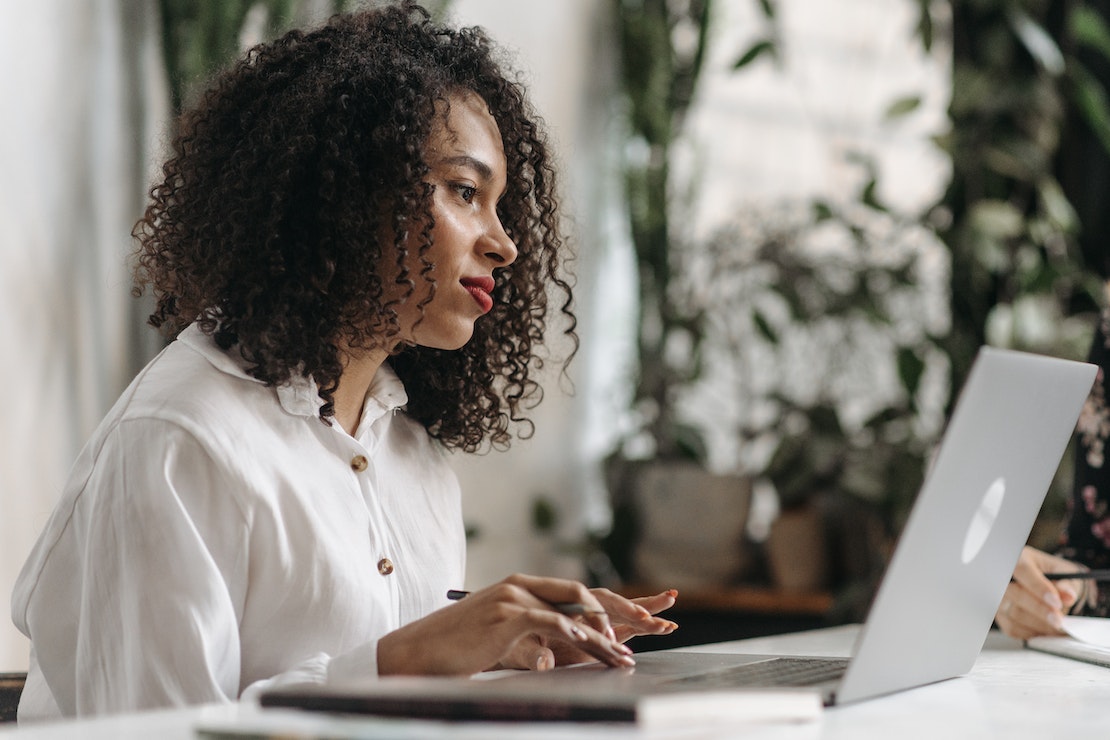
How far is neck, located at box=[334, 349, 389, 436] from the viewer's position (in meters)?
1.47

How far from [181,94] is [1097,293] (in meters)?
1.98

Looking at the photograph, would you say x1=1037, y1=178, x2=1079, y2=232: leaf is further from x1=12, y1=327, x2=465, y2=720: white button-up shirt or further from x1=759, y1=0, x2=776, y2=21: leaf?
x1=12, y1=327, x2=465, y2=720: white button-up shirt

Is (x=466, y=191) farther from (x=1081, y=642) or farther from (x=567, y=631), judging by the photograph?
(x=1081, y=642)

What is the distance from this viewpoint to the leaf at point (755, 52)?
3.37 metres

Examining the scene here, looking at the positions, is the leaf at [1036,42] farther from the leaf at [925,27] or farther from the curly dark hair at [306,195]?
the curly dark hair at [306,195]

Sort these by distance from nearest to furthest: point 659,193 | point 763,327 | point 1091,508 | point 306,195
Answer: point 306,195, point 1091,508, point 763,327, point 659,193

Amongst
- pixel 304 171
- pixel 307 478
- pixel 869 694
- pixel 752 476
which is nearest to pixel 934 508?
pixel 869 694

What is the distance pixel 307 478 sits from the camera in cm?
131

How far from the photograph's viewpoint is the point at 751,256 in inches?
132

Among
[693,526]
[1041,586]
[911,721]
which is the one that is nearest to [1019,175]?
[693,526]

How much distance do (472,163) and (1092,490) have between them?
1066 millimetres

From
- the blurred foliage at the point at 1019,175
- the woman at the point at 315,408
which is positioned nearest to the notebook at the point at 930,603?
the woman at the point at 315,408

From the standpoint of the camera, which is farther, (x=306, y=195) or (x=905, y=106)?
(x=905, y=106)

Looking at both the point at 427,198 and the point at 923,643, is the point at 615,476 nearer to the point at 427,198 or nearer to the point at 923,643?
the point at 427,198
